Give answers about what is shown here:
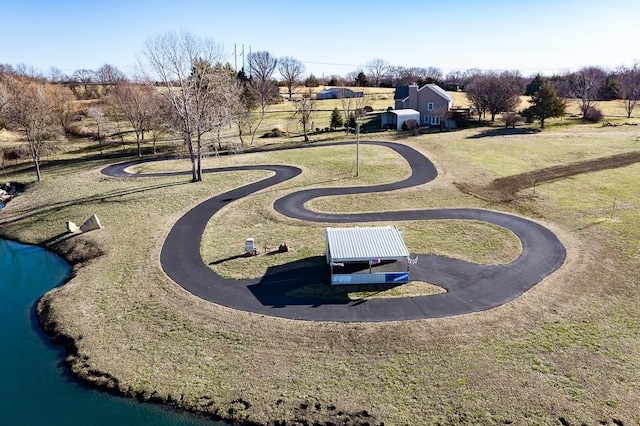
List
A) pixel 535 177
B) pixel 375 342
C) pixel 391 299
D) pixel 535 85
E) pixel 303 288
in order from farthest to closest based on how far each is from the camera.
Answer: pixel 535 85
pixel 535 177
pixel 303 288
pixel 391 299
pixel 375 342

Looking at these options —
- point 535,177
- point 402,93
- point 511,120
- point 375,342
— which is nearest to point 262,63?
point 402,93

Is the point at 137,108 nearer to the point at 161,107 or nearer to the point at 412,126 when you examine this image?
the point at 161,107

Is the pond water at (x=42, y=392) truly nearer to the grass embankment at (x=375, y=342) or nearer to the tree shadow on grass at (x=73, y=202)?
the grass embankment at (x=375, y=342)

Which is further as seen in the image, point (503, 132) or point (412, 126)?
point (412, 126)

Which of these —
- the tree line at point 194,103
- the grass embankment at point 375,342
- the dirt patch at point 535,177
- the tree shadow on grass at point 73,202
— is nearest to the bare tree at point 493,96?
the tree line at point 194,103

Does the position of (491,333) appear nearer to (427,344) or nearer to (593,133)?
(427,344)

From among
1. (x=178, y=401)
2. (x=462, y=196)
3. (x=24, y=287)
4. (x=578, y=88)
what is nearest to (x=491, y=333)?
(x=178, y=401)
